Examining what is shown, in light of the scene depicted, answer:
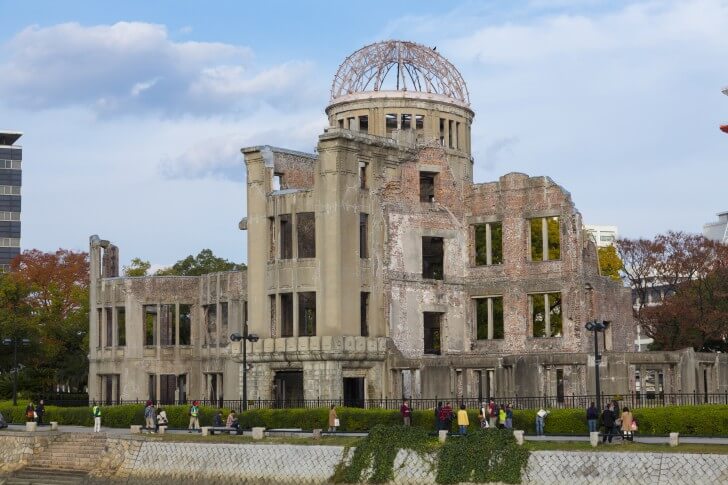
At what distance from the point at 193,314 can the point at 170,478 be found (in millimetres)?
24287

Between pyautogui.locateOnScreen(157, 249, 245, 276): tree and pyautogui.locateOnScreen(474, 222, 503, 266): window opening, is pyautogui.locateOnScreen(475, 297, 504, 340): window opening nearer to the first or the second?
pyautogui.locateOnScreen(474, 222, 503, 266): window opening

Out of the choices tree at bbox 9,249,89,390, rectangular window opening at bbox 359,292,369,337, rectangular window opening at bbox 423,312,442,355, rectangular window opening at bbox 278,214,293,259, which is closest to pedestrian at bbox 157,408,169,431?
rectangular window opening at bbox 278,214,293,259

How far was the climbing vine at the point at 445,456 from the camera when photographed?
35469 mm

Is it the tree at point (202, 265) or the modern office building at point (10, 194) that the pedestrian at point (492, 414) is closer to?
the tree at point (202, 265)

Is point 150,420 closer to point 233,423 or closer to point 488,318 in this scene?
point 233,423

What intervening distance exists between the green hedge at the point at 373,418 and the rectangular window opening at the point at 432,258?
1476cm

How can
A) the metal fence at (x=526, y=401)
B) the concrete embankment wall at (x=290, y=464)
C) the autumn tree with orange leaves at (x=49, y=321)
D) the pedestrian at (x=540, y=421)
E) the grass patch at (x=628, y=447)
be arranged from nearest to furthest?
the concrete embankment wall at (x=290, y=464) < the grass patch at (x=628, y=447) < the pedestrian at (x=540, y=421) < the metal fence at (x=526, y=401) < the autumn tree with orange leaves at (x=49, y=321)

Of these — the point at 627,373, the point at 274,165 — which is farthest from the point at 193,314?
the point at 627,373

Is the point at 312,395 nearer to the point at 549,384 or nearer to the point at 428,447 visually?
the point at 549,384

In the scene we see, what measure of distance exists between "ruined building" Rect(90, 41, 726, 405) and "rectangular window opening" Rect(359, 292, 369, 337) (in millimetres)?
63

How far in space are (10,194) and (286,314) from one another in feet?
285

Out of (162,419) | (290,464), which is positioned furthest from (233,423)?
(290,464)

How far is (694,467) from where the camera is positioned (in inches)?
1260

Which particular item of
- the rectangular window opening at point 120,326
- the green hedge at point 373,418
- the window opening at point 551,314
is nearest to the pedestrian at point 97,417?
the green hedge at point 373,418
